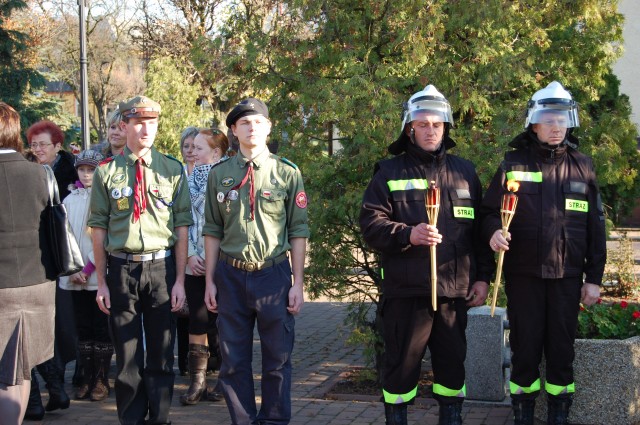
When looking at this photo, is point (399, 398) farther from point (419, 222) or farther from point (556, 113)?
point (556, 113)

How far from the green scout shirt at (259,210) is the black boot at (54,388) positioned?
2.06 metres

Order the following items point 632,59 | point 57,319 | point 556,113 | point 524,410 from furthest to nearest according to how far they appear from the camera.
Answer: point 632,59, point 57,319, point 524,410, point 556,113

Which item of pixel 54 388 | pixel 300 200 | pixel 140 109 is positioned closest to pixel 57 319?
pixel 54 388

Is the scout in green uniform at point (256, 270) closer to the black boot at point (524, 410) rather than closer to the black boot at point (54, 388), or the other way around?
the black boot at point (524, 410)

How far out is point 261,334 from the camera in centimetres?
546

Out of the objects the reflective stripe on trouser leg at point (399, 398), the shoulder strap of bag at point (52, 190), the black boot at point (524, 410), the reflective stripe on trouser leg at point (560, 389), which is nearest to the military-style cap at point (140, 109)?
the shoulder strap of bag at point (52, 190)

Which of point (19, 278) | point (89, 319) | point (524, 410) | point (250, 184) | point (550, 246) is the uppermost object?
point (250, 184)

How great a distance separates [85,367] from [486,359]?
131 inches

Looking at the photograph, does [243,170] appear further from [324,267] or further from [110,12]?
[110,12]

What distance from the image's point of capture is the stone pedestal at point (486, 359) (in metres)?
6.67

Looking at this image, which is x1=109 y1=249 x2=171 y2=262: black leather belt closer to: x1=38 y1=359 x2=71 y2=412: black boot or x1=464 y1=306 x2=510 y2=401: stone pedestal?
x1=38 y1=359 x2=71 y2=412: black boot

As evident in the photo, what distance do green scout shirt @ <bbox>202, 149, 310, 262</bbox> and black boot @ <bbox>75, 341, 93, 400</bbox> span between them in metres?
2.21

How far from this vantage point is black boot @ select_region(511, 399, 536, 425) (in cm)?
554

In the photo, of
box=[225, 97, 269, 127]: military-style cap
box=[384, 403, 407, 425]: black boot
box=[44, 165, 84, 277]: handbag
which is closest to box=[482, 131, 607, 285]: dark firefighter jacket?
box=[384, 403, 407, 425]: black boot
